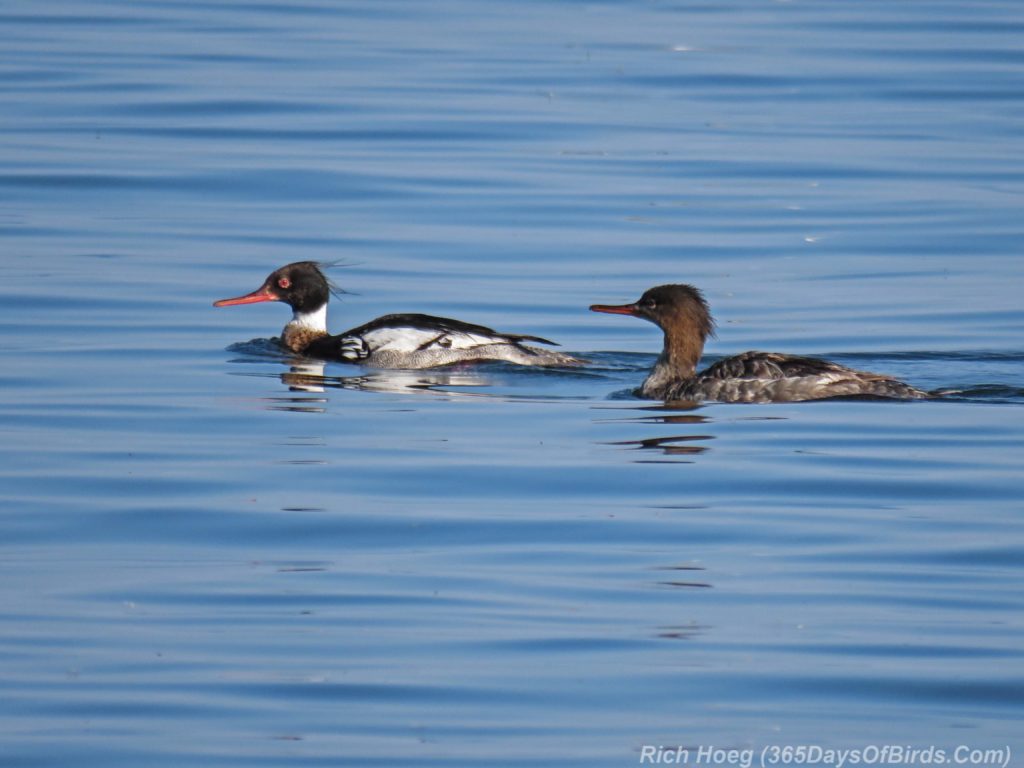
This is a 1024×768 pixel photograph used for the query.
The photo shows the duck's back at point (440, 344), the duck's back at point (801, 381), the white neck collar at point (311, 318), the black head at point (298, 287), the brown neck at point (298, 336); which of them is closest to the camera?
the duck's back at point (801, 381)

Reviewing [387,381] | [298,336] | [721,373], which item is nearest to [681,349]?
[721,373]

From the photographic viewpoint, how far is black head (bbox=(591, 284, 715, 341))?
13.5m

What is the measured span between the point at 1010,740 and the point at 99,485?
4896 millimetres

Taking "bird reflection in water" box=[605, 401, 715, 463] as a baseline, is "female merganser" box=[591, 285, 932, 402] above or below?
above

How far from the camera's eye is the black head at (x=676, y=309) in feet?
44.2

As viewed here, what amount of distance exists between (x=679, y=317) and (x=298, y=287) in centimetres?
355

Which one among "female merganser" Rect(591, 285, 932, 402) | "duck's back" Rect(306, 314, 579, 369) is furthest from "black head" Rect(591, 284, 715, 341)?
"duck's back" Rect(306, 314, 579, 369)

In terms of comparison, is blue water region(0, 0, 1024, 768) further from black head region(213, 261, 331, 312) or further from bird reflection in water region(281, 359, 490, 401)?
black head region(213, 261, 331, 312)

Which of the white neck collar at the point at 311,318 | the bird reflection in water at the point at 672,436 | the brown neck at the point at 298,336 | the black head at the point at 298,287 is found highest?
the black head at the point at 298,287

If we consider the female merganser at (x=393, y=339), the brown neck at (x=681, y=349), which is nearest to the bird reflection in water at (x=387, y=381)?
the female merganser at (x=393, y=339)

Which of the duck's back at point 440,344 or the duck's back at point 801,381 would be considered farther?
the duck's back at point 440,344

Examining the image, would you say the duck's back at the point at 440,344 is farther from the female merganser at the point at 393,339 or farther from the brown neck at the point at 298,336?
the brown neck at the point at 298,336

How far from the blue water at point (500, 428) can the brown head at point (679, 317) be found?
19.7 inches

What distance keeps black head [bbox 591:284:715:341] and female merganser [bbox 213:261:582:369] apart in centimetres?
76
